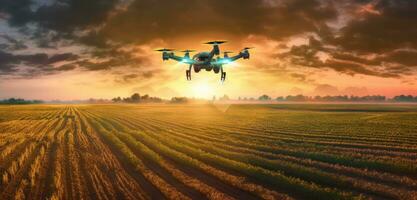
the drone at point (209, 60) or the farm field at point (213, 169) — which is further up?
the drone at point (209, 60)

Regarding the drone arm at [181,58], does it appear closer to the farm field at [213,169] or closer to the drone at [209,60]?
the drone at [209,60]

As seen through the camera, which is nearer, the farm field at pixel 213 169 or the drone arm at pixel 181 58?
the drone arm at pixel 181 58

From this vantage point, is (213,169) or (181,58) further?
Answer: (213,169)

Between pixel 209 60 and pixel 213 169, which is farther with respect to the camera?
pixel 213 169

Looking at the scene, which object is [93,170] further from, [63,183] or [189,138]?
[189,138]

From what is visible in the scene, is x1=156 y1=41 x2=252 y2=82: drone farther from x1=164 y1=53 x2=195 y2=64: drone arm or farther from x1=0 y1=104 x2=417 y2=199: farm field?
x1=0 y1=104 x2=417 y2=199: farm field

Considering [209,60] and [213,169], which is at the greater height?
[209,60]

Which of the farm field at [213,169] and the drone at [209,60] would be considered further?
the farm field at [213,169]

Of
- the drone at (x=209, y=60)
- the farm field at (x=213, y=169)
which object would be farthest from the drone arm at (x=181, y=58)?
the farm field at (x=213, y=169)

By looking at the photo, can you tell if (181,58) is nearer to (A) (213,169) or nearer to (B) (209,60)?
(B) (209,60)

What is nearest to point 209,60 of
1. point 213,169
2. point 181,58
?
point 181,58

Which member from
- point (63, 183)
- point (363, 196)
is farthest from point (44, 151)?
point (363, 196)

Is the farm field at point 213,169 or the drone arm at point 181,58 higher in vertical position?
the drone arm at point 181,58
